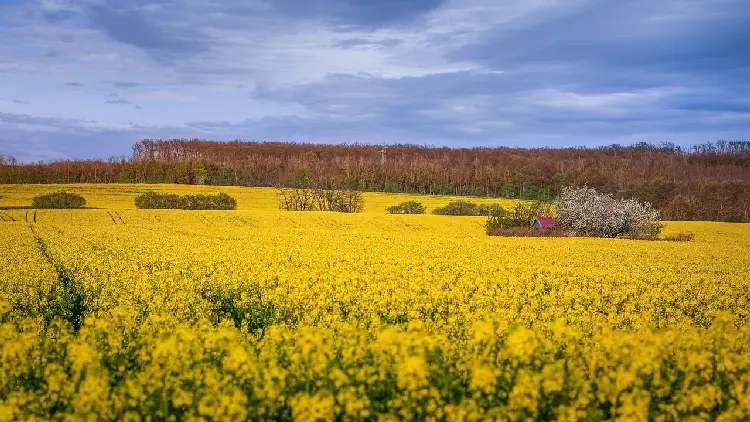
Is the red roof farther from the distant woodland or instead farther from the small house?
the distant woodland

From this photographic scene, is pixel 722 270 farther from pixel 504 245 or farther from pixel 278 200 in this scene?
pixel 278 200

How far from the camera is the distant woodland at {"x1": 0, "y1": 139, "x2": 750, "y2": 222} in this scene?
8794cm

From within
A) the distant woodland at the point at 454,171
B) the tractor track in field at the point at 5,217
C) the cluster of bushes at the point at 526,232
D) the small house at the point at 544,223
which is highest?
the distant woodland at the point at 454,171

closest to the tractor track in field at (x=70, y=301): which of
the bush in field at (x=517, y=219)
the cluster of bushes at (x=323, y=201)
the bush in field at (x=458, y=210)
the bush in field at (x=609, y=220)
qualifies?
the bush in field at (x=517, y=219)

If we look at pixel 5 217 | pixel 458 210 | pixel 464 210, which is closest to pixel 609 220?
pixel 458 210

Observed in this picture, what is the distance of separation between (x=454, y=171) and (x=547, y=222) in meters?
81.7

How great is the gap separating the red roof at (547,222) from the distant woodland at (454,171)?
31.1m

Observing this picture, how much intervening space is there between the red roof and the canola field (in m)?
18.7

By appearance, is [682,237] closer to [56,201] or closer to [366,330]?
[366,330]

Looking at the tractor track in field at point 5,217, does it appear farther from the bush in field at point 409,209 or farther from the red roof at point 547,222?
the red roof at point 547,222

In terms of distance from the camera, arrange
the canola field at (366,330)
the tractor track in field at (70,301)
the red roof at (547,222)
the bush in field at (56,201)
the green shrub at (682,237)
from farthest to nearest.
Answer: the bush in field at (56,201), the red roof at (547,222), the green shrub at (682,237), the tractor track in field at (70,301), the canola field at (366,330)

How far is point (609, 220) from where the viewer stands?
153 ft

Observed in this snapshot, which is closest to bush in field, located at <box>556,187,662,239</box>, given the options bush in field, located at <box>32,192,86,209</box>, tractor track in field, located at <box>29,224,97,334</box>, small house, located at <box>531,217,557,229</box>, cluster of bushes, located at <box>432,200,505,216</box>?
small house, located at <box>531,217,557,229</box>

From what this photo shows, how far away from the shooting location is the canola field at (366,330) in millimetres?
6594
